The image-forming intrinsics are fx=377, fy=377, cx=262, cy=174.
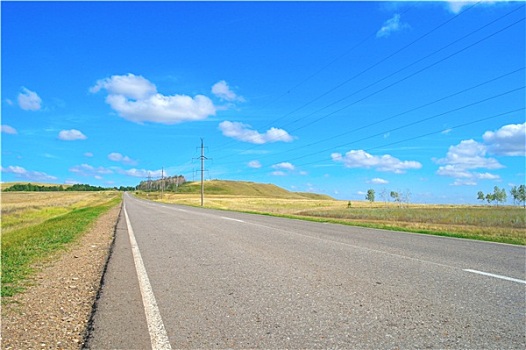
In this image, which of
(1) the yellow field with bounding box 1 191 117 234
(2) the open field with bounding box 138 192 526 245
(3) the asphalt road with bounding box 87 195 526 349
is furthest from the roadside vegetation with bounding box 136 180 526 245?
(1) the yellow field with bounding box 1 191 117 234

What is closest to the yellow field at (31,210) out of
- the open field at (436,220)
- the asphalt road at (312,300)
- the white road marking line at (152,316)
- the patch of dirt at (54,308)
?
the patch of dirt at (54,308)

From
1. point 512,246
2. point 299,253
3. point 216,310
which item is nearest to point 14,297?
point 216,310

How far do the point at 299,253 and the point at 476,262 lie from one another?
4.06 m

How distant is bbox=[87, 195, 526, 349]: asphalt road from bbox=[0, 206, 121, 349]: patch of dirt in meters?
0.25

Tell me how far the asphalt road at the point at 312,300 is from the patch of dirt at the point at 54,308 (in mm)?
245

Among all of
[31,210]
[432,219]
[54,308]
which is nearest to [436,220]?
[432,219]

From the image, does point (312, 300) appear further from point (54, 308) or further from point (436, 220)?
point (436, 220)

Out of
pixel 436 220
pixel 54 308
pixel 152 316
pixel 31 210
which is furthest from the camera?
pixel 31 210

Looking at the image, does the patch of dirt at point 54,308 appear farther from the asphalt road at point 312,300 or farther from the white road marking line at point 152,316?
the white road marking line at point 152,316

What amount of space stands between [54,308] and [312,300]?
3.67 m

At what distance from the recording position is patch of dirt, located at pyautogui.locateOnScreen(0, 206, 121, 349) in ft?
13.7

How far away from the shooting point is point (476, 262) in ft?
28.0

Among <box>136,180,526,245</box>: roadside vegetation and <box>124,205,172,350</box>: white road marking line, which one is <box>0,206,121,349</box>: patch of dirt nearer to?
<box>124,205,172,350</box>: white road marking line

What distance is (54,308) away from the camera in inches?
211
